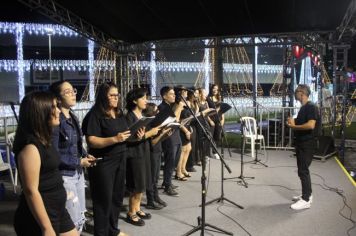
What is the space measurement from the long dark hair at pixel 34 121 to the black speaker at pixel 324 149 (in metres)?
6.74

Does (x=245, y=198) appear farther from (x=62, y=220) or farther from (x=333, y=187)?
(x=62, y=220)

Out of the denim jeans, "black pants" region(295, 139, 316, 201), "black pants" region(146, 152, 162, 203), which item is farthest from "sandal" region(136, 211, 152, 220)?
"black pants" region(295, 139, 316, 201)

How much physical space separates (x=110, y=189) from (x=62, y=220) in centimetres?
106

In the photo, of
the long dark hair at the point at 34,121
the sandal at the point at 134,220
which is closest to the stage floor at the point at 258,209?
the sandal at the point at 134,220

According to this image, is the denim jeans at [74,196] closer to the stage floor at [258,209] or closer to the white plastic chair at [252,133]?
the stage floor at [258,209]

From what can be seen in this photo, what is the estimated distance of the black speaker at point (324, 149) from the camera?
308 inches

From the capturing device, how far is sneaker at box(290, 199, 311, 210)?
15.5 feet

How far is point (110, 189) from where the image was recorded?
3.31m

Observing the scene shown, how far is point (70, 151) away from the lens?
2867mm

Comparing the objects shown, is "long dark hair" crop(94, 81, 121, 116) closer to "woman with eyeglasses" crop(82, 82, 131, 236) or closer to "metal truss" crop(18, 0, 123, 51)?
"woman with eyeglasses" crop(82, 82, 131, 236)

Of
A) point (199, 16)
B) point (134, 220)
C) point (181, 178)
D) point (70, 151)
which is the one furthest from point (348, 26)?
point (70, 151)

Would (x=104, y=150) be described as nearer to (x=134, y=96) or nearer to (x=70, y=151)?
(x=70, y=151)

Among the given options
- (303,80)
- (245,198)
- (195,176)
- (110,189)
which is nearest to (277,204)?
(245,198)

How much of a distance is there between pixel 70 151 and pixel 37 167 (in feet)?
2.91
